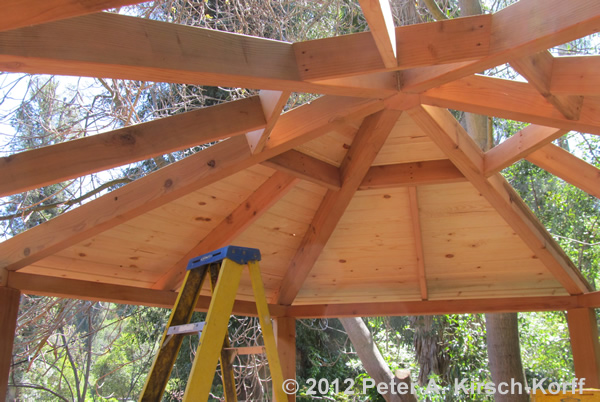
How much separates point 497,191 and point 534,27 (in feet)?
6.44

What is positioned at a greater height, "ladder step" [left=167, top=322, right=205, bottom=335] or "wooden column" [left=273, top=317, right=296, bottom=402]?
"wooden column" [left=273, top=317, right=296, bottom=402]

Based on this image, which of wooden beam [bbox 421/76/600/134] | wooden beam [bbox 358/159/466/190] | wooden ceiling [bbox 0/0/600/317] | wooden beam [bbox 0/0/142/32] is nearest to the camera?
wooden beam [bbox 0/0/142/32]

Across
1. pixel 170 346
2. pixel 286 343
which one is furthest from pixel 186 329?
pixel 286 343

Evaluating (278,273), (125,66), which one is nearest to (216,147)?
(125,66)

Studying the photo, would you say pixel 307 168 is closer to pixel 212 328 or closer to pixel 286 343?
pixel 212 328

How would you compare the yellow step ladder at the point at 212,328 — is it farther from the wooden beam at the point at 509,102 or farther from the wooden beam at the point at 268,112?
the wooden beam at the point at 509,102

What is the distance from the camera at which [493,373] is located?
5.80 meters

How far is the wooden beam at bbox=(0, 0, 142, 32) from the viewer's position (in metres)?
1.12

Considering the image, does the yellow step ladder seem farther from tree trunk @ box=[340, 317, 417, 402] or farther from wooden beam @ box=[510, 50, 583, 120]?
tree trunk @ box=[340, 317, 417, 402]

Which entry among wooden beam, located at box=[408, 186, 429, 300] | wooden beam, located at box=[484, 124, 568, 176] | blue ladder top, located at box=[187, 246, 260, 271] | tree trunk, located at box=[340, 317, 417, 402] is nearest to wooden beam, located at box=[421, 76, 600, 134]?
wooden beam, located at box=[484, 124, 568, 176]

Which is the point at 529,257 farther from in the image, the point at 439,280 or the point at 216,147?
the point at 216,147

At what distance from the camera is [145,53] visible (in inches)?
61.2

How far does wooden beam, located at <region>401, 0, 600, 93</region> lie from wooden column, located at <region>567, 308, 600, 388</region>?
10.1 ft

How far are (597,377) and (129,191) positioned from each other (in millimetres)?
3620
